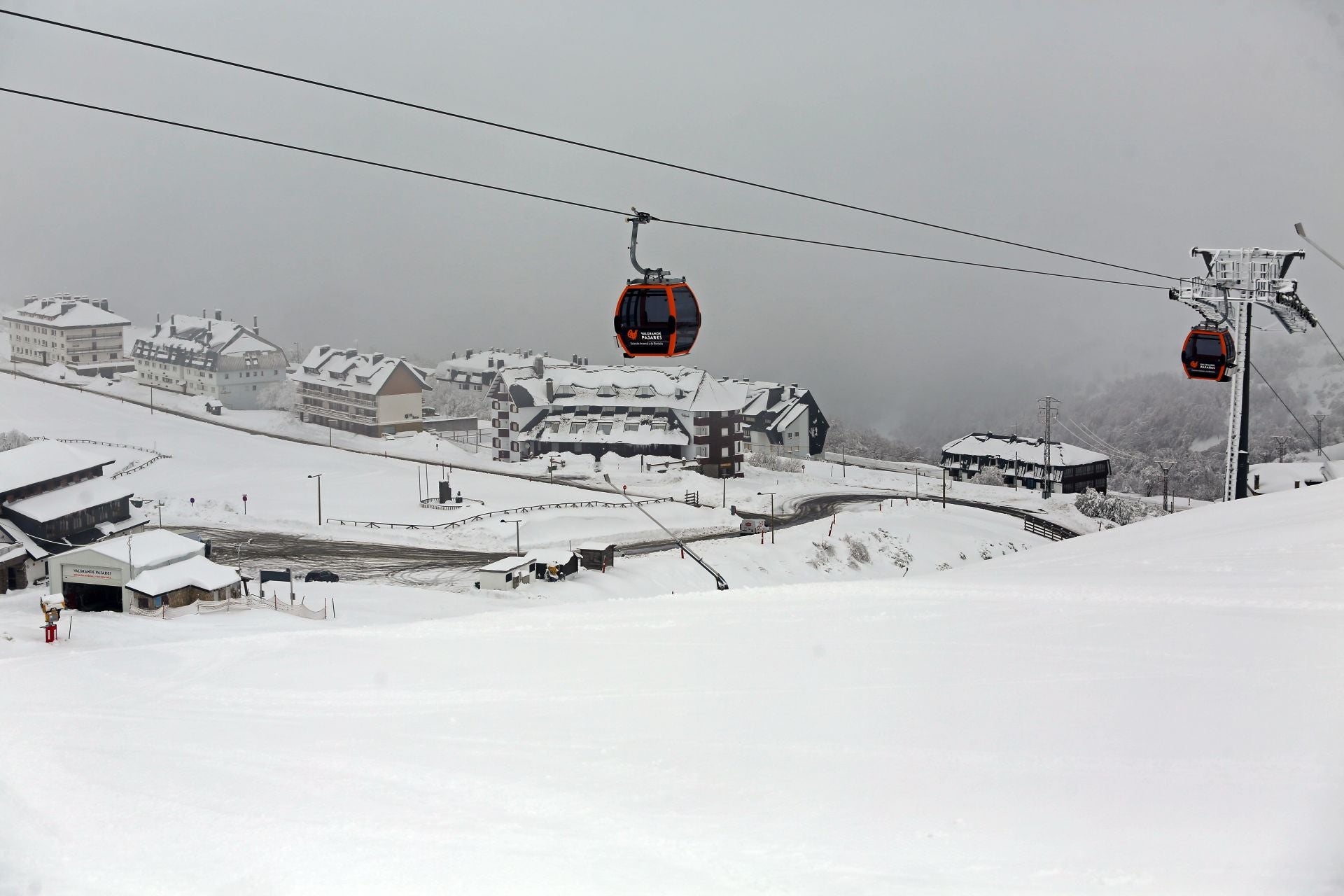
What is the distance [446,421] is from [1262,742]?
38.5 metres

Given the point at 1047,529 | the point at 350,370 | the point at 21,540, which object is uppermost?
the point at 350,370

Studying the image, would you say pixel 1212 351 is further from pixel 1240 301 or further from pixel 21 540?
pixel 21 540

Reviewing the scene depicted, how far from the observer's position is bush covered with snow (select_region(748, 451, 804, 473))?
120ft

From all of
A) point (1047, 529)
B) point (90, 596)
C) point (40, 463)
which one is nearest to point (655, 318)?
point (90, 596)

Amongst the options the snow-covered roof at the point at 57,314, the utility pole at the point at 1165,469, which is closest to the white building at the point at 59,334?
the snow-covered roof at the point at 57,314

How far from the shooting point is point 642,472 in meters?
33.3

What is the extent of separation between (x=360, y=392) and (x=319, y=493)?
28.6 ft

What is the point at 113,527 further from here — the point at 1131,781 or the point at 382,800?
the point at 1131,781

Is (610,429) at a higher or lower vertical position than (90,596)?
higher

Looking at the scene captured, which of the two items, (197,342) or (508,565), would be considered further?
(197,342)

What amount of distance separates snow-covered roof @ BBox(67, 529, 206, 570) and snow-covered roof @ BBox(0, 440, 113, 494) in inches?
256

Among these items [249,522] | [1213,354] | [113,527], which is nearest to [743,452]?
[249,522]

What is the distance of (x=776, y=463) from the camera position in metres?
37.2

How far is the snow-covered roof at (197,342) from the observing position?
3916 centimetres
